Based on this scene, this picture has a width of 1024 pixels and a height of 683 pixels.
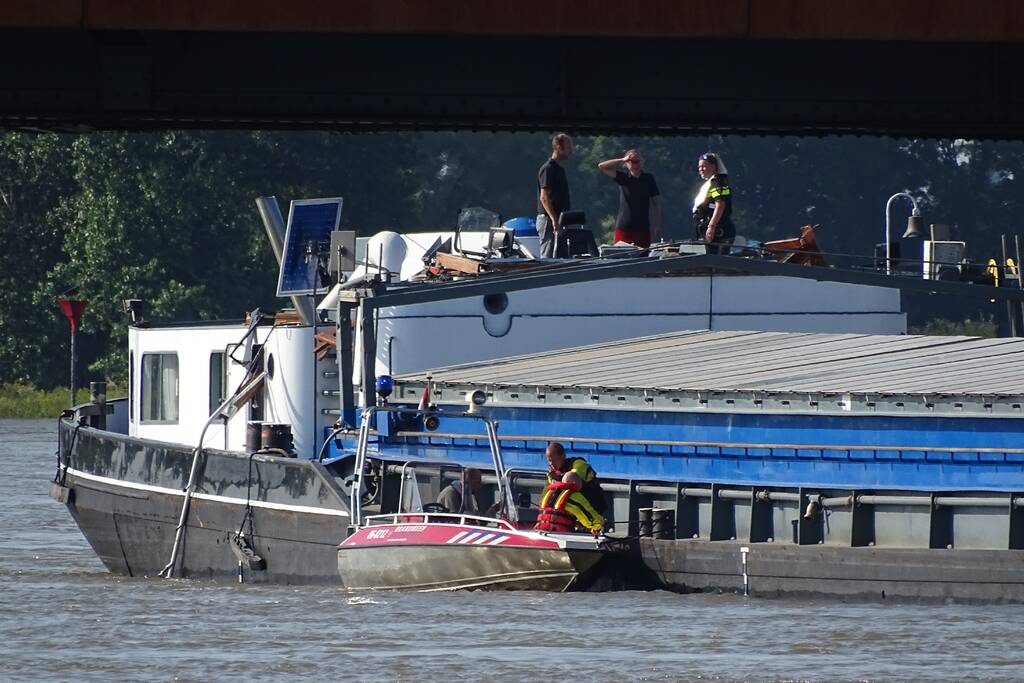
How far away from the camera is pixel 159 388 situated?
23.5m

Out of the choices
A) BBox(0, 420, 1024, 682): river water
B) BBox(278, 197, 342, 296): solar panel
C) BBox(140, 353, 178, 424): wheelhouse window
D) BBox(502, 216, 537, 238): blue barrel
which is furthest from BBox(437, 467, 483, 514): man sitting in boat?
BBox(502, 216, 537, 238): blue barrel

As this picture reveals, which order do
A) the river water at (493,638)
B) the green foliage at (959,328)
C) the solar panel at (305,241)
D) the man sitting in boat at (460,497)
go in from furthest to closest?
the green foliage at (959,328)
the solar panel at (305,241)
the man sitting in boat at (460,497)
the river water at (493,638)

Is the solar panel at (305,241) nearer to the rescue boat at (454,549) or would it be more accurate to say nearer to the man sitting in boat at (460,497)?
the rescue boat at (454,549)

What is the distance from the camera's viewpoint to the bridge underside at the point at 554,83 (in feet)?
44.9

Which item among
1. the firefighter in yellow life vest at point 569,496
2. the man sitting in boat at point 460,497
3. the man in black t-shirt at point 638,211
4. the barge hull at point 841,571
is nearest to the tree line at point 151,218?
the man in black t-shirt at point 638,211

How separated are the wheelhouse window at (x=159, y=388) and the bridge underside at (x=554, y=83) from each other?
9676 mm

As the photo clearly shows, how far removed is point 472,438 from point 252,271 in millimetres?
35391

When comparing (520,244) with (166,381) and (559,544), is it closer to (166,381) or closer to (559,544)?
(166,381)

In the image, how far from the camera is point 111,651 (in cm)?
1666

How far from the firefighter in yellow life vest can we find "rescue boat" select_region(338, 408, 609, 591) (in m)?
0.14

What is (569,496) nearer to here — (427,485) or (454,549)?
(454,549)

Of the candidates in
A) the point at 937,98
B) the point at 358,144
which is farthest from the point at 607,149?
the point at 937,98

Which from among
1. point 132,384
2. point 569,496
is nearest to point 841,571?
point 569,496

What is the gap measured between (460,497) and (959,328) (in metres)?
37.7
